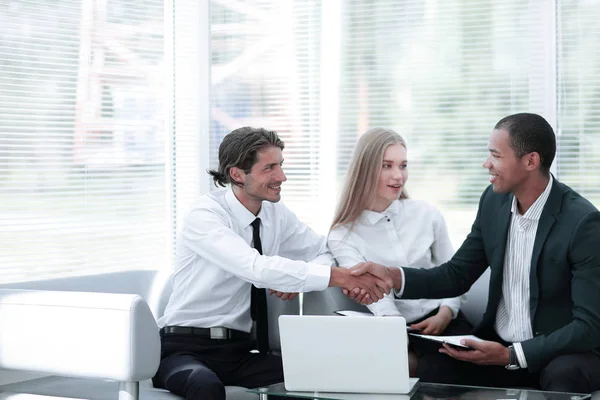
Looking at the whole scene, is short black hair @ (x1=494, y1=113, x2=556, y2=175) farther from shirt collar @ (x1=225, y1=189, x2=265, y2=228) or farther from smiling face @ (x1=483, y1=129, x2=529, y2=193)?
shirt collar @ (x1=225, y1=189, x2=265, y2=228)

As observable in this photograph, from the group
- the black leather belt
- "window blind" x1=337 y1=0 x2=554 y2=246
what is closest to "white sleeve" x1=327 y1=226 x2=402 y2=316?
the black leather belt

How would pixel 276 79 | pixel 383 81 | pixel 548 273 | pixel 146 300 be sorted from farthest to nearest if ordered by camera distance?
pixel 276 79 → pixel 383 81 → pixel 146 300 → pixel 548 273

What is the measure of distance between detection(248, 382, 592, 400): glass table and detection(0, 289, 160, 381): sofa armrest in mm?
405

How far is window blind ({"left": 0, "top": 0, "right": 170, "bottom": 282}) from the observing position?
4125 mm

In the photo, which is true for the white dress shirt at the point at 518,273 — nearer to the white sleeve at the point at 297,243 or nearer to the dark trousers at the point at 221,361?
the white sleeve at the point at 297,243

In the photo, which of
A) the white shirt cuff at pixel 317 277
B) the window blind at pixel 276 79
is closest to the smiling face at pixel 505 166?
the white shirt cuff at pixel 317 277

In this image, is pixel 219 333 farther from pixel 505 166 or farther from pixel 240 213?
pixel 505 166

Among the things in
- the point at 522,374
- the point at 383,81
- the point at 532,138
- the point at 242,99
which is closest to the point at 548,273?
the point at 522,374

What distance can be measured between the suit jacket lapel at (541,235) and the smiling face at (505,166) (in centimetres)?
13

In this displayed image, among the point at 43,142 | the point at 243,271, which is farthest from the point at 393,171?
the point at 43,142

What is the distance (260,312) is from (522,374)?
1022mm

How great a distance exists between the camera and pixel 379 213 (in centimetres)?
364

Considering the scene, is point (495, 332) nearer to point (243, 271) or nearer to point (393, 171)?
point (393, 171)

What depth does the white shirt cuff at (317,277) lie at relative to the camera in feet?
10.4
